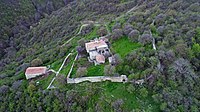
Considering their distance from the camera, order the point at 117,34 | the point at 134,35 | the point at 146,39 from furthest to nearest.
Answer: the point at 117,34 → the point at 134,35 → the point at 146,39

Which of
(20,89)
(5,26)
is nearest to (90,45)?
(20,89)

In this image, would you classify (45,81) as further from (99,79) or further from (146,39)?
(146,39)

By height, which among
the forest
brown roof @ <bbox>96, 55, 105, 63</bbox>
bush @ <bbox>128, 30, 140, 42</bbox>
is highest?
brown roof @ <bbox>96, 55, 105, 63</bbox>

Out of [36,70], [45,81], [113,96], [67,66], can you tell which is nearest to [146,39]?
[113,96]

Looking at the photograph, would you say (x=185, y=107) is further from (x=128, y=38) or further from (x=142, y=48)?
(x=128, y=38)

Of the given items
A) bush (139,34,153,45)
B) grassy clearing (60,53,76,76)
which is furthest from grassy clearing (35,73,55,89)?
bush (139,34,153,45)

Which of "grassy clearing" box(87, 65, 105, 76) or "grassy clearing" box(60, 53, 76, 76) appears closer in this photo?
"grassy clearing" box(87, 65, 105, 76)

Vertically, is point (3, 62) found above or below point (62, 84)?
below

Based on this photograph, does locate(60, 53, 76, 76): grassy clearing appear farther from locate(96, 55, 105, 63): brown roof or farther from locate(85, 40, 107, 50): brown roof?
locate(96, 55, 105, 63): brown roof
